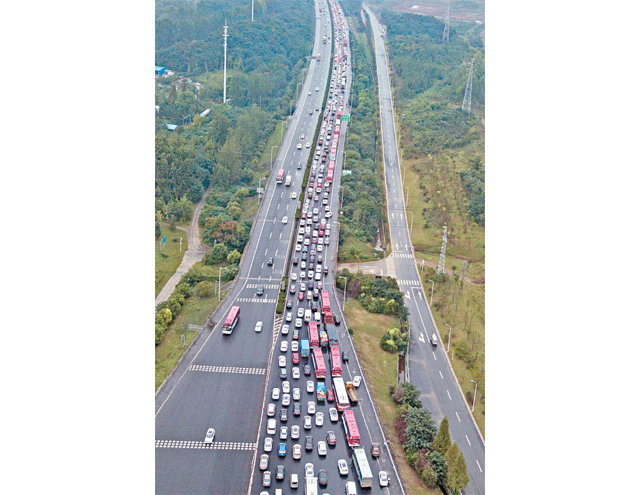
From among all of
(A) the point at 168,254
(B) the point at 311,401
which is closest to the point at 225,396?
(B) the point at 311,401

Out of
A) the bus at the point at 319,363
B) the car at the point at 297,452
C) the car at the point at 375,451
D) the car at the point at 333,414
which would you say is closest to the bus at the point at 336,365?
Answer: the bus at the point at 319,363

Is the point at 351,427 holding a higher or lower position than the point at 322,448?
higher

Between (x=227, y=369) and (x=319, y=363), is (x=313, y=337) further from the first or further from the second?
(x=227, y=369)

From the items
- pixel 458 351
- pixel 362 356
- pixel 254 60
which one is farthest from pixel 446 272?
pixel 254 60

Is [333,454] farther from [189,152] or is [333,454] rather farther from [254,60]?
[254,60]

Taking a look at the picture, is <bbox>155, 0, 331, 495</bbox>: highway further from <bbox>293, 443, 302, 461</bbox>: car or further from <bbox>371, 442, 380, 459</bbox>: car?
<bbox>371, 442, 380, 459</bbox>: car

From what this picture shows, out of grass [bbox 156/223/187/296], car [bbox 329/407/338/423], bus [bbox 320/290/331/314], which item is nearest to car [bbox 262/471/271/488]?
car [bbox 329/407/338/423]
